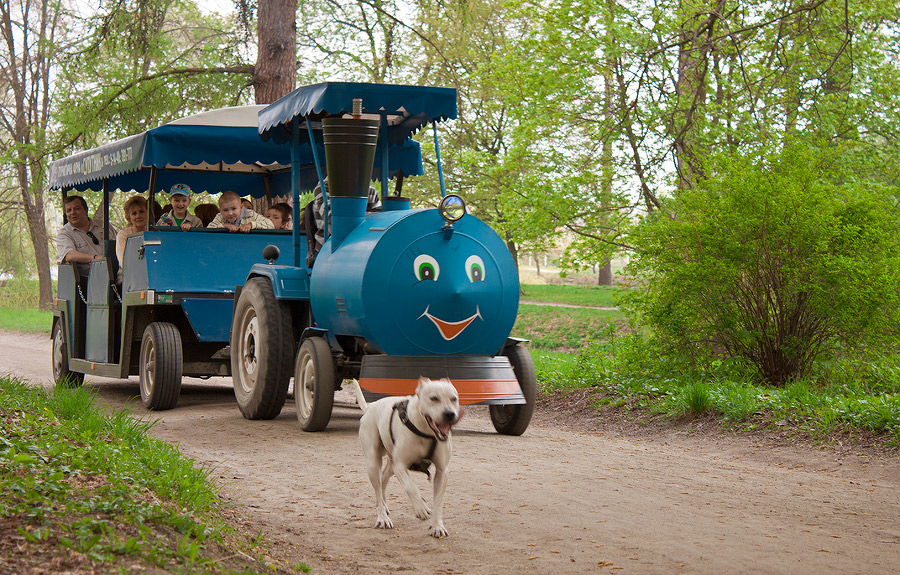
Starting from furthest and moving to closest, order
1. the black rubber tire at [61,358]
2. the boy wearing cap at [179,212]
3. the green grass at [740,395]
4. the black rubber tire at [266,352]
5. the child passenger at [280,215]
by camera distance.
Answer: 1. the black rubber tire at [61,358]
2. the child passenger at [280,215]
3. the boy wearing cap at [179,212]
4. the black rubber tire at [266,352]
5. the green grass at [740,395]

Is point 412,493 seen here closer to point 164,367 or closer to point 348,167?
point 348,167

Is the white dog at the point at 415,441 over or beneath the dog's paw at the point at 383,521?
over

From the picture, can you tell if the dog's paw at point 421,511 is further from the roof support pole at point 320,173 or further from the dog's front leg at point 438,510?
the roof support pole at point 320,173

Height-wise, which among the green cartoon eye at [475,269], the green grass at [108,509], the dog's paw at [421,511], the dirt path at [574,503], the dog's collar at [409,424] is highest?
the green cartoon eye at [475,269]

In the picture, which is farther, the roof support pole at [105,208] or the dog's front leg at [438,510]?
the roof support pole at [105,208]

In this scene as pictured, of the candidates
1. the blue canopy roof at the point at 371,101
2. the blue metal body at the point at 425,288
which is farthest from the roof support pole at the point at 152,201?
the blue metal body at the point at 425,288

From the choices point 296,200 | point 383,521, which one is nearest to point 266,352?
point 296,200

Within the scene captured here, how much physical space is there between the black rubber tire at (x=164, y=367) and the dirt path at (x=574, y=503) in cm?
106

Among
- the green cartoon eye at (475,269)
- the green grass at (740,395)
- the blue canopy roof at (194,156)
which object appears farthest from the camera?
the blue canopy roof at (194,156)

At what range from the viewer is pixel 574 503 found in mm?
6352

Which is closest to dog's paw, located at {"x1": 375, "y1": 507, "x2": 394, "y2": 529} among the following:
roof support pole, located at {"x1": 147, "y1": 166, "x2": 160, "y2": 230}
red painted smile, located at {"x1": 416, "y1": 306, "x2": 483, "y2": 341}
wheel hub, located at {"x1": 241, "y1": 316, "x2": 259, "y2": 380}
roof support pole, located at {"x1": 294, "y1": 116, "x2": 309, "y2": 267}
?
red painted smile, located at {"x1": 416, "y1": 306, "x2": 483, "y2": 341}

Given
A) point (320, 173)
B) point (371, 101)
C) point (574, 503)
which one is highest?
point (371, 101)

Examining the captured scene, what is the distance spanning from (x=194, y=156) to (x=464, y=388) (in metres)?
4.94

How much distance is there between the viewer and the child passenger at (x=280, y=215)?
1270cm
